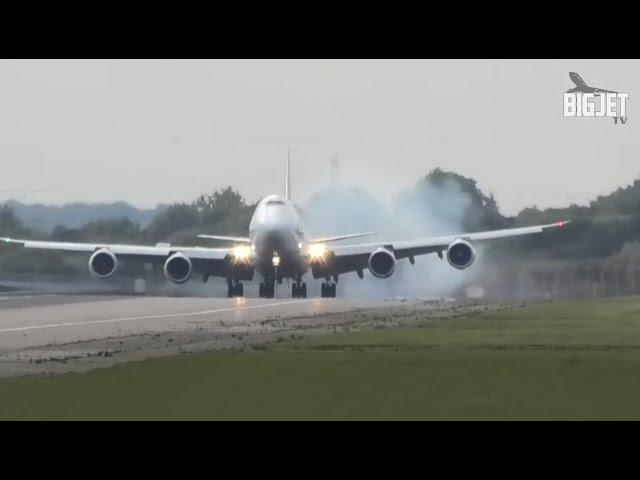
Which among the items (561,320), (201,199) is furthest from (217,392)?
(201,199)

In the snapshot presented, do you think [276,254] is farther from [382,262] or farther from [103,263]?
[103,263]

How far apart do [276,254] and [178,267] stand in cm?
514

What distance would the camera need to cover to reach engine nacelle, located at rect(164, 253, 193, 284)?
5803 cm

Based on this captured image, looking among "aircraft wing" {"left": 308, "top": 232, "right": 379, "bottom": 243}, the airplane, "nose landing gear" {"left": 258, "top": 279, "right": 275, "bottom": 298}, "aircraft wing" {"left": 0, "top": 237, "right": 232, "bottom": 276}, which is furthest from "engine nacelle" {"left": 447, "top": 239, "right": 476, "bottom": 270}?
"aircraft wing" {"left": 0, "top": 237, "right": 232, "bottom": 276}

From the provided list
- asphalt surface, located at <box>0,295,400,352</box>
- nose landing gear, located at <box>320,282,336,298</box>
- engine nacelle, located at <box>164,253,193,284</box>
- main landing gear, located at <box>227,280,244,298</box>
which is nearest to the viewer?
asphalt surface, located at <box>0,295,400,352</box>

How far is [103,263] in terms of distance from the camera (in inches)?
2261

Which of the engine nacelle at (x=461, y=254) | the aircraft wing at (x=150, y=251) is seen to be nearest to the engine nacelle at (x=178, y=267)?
the aircraft wing at (x=150, y=251)

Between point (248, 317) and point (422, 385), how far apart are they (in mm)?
19664

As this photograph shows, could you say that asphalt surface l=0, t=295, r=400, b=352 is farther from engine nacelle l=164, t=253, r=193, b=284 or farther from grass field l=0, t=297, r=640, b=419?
grass field l=0, t=297, r=640, b=419

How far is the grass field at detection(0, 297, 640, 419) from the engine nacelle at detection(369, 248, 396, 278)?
3036cm

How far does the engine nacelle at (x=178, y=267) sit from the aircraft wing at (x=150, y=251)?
0.46 m

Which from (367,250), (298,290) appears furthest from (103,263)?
(367,250)

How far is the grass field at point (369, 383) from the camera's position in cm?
1563
